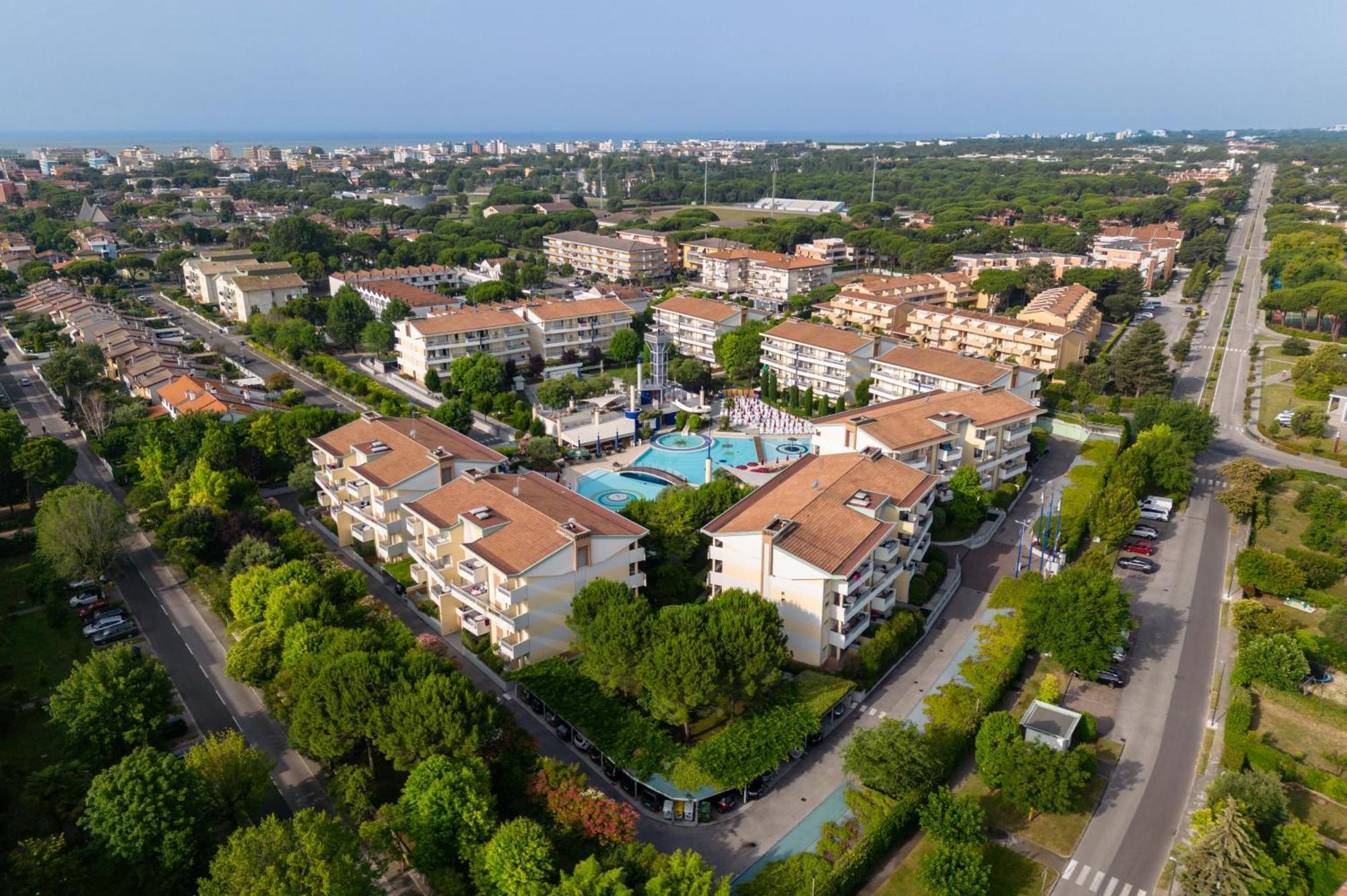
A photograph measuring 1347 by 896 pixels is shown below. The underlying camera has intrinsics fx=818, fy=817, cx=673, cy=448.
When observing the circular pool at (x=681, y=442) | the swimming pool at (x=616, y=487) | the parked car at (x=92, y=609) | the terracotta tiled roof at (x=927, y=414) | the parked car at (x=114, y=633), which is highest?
the terracotta tiled roof at (x=927, y=414)

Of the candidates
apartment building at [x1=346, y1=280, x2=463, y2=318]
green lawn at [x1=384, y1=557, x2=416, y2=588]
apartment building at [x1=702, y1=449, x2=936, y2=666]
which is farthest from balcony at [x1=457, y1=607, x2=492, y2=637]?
apartment building at [x1=346, y1=280, x2=463, y2=318]

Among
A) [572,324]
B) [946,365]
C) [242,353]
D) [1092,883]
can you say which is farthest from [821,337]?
[242,353]

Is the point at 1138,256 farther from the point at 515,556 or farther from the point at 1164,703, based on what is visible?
the point at 515,556

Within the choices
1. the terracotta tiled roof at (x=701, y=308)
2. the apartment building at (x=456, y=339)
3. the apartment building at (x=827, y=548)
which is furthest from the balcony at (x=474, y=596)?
the terracotta tiled roof at (x=701, y=308)

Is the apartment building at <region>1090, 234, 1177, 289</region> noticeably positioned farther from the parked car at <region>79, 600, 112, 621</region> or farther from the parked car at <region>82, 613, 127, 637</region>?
the parked car at <region>79, 600, 112, 621</region>

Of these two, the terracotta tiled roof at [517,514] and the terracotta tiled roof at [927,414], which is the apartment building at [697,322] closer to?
the terracotta tiled roof at [927,414]

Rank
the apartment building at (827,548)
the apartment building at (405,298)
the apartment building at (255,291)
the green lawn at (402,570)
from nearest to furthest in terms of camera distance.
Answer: the apartment building at (827,548), the green lawn at (402,570), the apartment building at (405,298), the apartment building at (255,291)

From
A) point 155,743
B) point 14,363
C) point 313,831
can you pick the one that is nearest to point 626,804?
point 313,831
